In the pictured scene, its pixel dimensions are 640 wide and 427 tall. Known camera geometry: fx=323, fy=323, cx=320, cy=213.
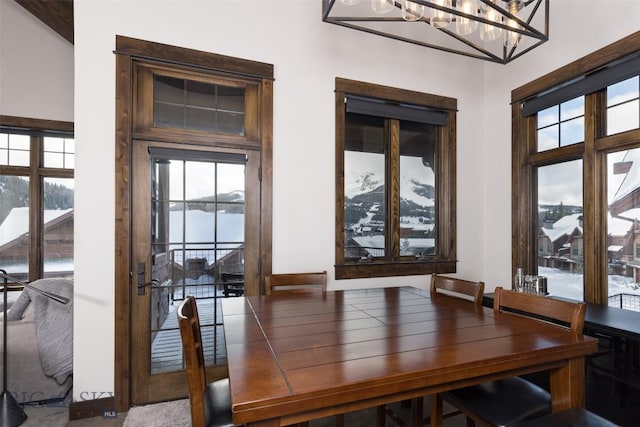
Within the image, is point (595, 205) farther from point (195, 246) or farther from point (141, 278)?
point (141, 278)

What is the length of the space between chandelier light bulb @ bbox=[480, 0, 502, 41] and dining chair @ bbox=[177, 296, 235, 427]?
83.8 inches

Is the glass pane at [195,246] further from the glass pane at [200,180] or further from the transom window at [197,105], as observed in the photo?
the transom window at [197,105]

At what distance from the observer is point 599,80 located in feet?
8.14

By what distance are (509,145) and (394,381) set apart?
10.0ft

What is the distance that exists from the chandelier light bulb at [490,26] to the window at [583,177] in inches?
45.3

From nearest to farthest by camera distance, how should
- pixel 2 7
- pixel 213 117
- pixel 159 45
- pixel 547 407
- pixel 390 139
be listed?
pixel 547 407 < pixel 159 45 < pixel 213 117 < pixel 390 139 < pixel 2 7

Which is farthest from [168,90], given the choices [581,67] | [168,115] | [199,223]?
[581,67]

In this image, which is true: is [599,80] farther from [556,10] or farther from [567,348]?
[567,348]

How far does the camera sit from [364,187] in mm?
3189

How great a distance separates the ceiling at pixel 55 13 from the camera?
334cm

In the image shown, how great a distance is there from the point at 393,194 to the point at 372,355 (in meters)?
2.19

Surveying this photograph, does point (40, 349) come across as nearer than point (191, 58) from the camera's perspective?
Yes

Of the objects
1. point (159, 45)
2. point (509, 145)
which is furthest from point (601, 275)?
point (159, 45)

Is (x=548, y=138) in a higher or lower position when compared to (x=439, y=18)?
lower
